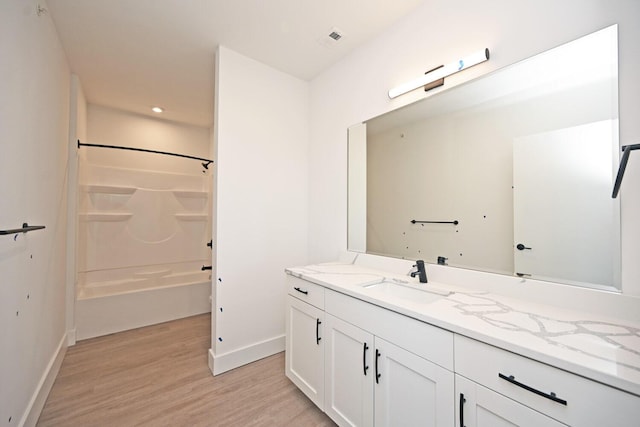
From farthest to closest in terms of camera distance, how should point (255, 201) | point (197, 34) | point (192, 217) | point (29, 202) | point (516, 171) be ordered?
1. point (192, 217)
2. point (255, 201)
3. point (197, 34)
4. point (29, 202)
5. point (516, 171)

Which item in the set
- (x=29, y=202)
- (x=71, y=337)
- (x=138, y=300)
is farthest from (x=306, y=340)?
(x=71, y=337)

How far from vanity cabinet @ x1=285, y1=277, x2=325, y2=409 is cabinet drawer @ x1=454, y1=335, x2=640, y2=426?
2.75 feet

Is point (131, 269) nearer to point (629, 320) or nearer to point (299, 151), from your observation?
point (299, 151)

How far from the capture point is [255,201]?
7.50 ft

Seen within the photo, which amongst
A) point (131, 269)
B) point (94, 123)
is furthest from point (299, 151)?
point (94, 123)

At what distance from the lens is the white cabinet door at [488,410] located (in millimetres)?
755

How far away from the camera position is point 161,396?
69.2 inches

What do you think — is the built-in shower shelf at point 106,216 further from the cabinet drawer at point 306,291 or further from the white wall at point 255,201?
the cabinet drawer at point 306,291

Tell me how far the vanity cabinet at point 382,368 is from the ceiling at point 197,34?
1861 mm

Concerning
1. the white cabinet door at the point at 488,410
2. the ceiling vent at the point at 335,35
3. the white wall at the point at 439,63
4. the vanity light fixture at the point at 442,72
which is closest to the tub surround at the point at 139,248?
the white wall at the point at 439,63

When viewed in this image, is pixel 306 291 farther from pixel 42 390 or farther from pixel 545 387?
pixel 42 390

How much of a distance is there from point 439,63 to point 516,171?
0.81 metres

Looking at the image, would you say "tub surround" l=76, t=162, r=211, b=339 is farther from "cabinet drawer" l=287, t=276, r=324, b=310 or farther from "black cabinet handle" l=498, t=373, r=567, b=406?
"black cabinet handle" l=498, t=373, r=567, b=406

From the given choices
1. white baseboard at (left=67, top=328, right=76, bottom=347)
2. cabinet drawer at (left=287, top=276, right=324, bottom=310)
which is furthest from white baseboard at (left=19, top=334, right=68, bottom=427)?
cabinet drawer at (left=287, top=276, right=324, bottom=310)
